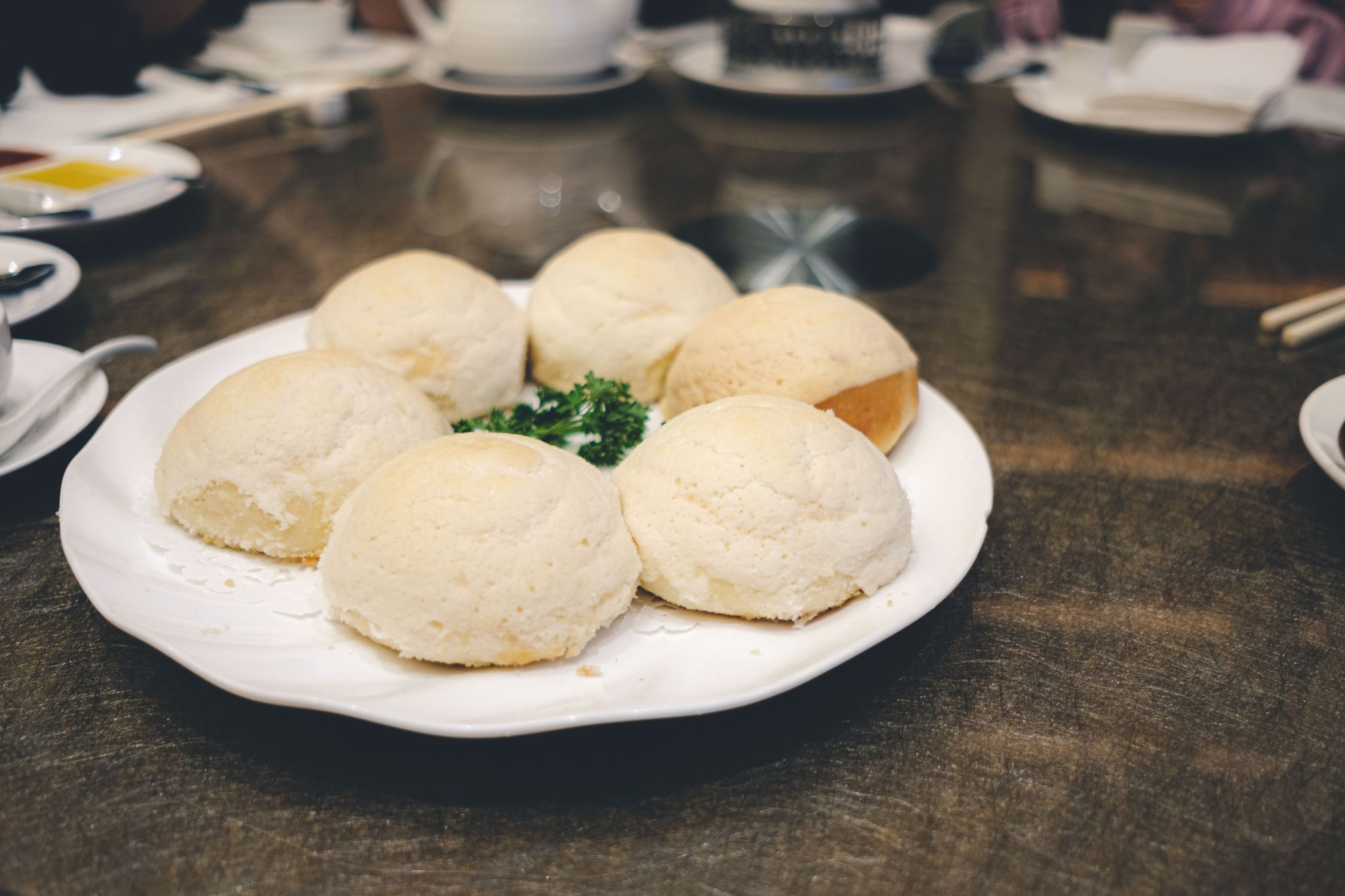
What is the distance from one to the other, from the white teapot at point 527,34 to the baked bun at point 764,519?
68.5 inches

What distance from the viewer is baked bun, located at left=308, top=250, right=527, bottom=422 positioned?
1009 millimetres

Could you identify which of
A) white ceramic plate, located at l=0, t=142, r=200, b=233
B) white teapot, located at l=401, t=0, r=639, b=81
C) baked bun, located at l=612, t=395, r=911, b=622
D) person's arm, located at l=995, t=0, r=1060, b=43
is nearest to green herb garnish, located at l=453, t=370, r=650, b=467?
baked bun, located at l=612, t=395, r=911, b=622

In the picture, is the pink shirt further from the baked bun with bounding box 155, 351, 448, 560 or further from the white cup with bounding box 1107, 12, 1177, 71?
the baked bun with bounding box 155, 351, 448, 560

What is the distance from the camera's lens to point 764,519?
73 centimetres

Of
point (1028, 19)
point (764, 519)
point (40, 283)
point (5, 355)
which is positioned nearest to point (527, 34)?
point (40, 283)

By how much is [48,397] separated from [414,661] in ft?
2.04

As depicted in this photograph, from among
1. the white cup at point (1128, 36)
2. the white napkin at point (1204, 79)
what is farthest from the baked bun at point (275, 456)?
the white cup at point (1128, 36)

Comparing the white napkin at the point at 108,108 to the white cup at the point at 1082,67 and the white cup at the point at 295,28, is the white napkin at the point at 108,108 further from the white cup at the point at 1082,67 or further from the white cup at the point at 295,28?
the white cup at the point at 1082,67

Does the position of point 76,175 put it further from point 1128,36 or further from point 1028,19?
point 1028,19

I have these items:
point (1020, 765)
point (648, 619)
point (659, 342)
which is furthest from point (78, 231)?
point (1020, 765)

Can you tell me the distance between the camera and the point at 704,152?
2141 mm

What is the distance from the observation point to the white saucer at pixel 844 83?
7.65ft

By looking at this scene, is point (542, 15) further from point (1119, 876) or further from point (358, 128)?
point (1119, 876)

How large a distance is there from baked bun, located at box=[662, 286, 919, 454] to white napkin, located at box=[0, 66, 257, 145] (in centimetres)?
168
